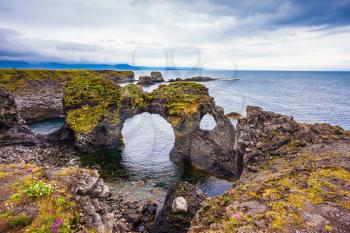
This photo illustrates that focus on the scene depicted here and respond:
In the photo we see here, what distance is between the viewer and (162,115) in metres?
49.2

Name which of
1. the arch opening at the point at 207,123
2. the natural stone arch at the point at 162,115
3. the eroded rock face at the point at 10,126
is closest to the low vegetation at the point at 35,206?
the natural stone arch at the point at 162,115

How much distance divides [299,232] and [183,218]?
13696 millimetres

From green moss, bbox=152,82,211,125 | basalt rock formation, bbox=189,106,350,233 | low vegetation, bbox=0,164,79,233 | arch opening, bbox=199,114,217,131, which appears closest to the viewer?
basalt rock formation, bbox=189,106,350,233

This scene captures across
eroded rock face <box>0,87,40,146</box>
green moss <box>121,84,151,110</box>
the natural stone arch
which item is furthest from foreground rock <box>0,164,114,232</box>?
eroded rock face <box>0,87,40,146</box>

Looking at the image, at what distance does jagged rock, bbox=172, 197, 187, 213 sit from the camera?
78.0 ft

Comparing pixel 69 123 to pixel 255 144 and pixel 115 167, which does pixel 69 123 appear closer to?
pixel 115 167

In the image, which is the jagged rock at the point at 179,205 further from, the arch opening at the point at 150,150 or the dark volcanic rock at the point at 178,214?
the arch opening at the point at 150,150

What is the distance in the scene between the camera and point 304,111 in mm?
94938

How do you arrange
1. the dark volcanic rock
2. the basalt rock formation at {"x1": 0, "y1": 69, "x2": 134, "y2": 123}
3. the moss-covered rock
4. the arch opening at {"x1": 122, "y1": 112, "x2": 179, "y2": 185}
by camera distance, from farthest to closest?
1. the basalt rock formation at {"x1": 0, "y1": 69, "x2": 134, "y2": 123}
2. the arch opening at {"x1": 122, "y1": 112, "x2": 179, "y2": 185}
3. the dark volcanic rock
4. the moss-covered rock

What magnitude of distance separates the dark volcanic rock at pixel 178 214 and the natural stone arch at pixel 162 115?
15977 mm

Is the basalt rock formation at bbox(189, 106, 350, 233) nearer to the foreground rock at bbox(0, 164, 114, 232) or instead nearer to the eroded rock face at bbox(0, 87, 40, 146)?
the foreground rock at bbox(0, 164, 114, 232)


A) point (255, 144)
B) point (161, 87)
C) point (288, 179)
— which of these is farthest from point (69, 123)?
point (288, 179)

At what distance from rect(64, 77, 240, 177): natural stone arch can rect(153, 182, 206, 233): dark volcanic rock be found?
1598 centimetres

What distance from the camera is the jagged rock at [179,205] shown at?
23.8 metres
